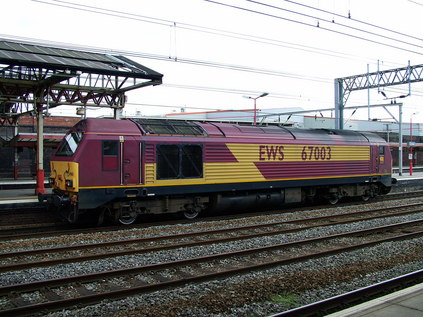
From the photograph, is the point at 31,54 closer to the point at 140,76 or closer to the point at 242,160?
the point at 140,76

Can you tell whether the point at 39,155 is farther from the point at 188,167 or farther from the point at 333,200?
the point at 333,200

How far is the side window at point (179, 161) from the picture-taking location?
13164mm

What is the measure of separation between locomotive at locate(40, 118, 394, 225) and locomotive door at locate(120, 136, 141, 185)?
3 cm

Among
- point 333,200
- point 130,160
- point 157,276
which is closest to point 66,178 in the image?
point 130,160

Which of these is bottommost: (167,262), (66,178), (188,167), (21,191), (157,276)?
(157,276)

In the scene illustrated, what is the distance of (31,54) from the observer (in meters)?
16.4

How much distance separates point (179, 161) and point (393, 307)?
30.0ft

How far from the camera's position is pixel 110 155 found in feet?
40.1

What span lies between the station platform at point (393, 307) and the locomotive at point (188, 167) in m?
8.52

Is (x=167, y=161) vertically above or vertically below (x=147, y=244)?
above

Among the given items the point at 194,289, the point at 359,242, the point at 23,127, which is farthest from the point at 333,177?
the point at 23,127

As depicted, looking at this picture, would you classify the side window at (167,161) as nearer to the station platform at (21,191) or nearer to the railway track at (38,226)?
the railway track at (38,226)

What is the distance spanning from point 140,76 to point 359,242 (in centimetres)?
1102

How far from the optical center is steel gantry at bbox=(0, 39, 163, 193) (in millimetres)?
15952
